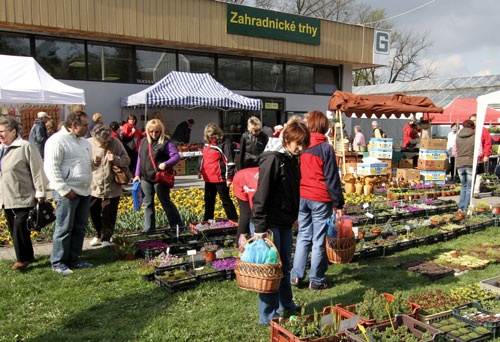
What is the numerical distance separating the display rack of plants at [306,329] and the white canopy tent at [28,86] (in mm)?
8809

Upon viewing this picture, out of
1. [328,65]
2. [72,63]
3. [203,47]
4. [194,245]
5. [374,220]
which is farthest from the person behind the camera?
[328,65]

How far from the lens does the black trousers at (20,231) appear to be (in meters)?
5.20

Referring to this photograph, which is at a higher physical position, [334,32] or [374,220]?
[334,32]

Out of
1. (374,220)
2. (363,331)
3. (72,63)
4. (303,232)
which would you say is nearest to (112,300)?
(303,232)

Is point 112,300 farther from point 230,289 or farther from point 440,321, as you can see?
point 440,321

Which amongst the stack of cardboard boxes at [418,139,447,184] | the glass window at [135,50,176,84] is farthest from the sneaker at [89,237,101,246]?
the glass window at [135,50,176,84]

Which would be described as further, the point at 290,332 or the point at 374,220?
the point at 374,220

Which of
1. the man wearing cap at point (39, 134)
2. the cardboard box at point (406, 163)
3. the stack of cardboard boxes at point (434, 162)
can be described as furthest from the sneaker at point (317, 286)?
the cardboard box at point (406, 163)

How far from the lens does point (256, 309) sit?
427 cm

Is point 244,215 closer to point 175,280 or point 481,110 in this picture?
point 175,280

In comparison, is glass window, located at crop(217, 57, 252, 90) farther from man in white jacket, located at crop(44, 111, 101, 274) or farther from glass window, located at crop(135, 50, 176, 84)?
man in white jacket, located at crop(44, 111, 101, 274)

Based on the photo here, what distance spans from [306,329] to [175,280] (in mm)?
1925

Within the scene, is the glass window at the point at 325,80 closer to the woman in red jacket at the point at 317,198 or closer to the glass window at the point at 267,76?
the glass window at the point at 267,76

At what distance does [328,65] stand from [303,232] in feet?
54.8
